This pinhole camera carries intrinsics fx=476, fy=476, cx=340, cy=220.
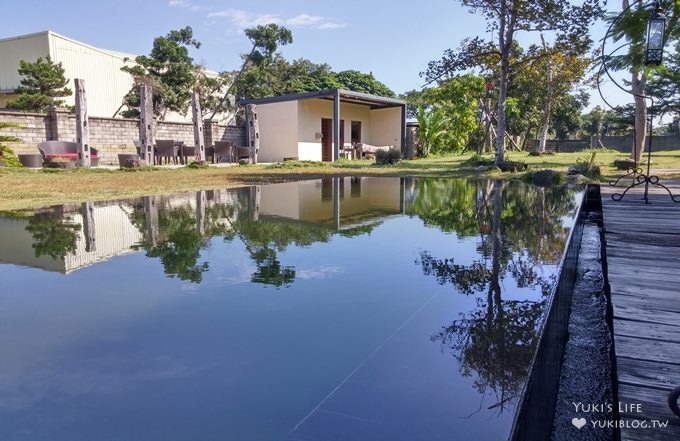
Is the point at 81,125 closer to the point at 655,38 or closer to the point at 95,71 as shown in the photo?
the point at 655,38

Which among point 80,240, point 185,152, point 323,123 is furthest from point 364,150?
point 80,240

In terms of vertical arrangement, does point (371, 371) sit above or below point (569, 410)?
above

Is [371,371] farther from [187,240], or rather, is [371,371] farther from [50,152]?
[50,152]

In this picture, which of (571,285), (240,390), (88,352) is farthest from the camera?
(571,285)

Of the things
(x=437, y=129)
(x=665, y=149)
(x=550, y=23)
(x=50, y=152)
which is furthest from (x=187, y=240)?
(x=665, y=149)

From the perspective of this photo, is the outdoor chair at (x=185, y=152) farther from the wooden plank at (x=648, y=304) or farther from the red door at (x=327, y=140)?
the wooden plank at (x=648, y=304)

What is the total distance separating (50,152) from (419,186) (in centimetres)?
1128

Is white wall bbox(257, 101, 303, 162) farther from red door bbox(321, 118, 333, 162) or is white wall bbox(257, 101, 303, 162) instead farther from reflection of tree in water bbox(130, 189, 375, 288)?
reflection of tree in water bbox(130, 189, 375, 288)

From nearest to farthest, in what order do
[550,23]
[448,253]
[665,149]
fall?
[448,253], [550,23], [665,149]

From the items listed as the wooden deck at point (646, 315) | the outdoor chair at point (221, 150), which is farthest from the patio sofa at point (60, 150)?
the wooden deck at point (646, 315)

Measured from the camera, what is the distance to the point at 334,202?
25.6 feet

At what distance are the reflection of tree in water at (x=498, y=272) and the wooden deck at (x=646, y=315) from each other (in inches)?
15.6

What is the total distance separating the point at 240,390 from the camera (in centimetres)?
186

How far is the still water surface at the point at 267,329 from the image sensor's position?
5.47ft
